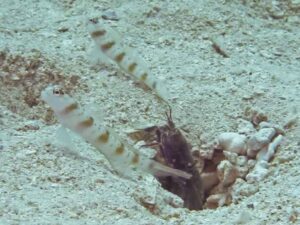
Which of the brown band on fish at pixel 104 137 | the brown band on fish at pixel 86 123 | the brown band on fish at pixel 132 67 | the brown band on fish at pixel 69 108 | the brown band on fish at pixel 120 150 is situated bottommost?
the brown band on fish at pixel 132 67

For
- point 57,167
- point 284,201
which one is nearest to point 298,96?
point 284,201

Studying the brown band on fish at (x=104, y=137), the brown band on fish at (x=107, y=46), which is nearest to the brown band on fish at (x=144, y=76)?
the brown band on fish at (x=107, y=46)

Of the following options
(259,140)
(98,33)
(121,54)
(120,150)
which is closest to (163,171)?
(120,150)

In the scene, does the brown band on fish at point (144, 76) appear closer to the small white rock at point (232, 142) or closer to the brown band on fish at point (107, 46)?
the brown band on fish at point (107, 46)

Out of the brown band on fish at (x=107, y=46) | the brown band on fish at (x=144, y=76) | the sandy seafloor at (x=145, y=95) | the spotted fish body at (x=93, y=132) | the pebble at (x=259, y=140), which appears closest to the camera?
the sandy seafloor at (x=145, y=95)

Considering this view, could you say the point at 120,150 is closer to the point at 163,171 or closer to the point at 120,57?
the point at 163,171
